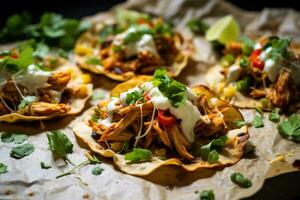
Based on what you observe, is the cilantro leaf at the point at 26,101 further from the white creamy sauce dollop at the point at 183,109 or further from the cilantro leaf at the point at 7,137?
the white creamy sauce dollop at the point at 183,109

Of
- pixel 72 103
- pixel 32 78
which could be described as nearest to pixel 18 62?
pixel 32 78

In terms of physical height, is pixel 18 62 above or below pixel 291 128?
above

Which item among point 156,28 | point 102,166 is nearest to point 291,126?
point 102,166

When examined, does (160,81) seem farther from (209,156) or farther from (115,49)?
(115,49)

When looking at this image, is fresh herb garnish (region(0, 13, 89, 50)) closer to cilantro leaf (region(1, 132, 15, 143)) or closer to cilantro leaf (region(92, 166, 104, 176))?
cilantro leaf (region(1, 132, 15, 143))

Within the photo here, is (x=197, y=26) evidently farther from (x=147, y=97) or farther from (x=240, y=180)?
(x=240, y=180)

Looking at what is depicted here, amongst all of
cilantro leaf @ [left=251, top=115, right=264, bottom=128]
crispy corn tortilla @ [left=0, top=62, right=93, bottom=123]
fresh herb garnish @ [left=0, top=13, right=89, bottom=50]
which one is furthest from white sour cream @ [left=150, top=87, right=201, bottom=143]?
fresh herb garnish @ [left=0, top=13, right=89, bottom=50]
